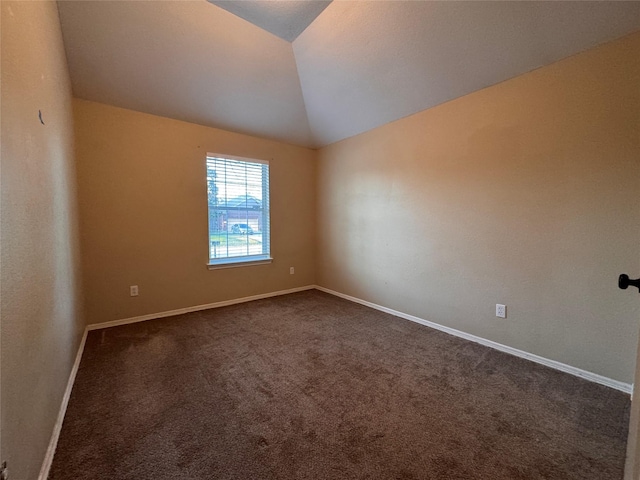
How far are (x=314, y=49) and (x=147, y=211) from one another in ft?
8.26

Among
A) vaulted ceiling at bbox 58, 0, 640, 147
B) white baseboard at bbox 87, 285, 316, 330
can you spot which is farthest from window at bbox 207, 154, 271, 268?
vaulted ceiling at bbox 58, 0, 640, 147

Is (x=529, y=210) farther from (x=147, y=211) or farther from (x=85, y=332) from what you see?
(x=85, y=332)

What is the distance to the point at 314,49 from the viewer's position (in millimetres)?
2666

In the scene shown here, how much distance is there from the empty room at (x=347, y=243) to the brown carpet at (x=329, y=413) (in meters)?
0.02

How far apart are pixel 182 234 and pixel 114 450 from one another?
2368 mm

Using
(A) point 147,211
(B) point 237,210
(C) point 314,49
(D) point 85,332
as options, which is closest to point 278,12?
(C) point 314,49

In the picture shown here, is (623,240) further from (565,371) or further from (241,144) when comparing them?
(241,144)

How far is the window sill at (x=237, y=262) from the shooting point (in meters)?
3.55

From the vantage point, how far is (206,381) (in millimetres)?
1909

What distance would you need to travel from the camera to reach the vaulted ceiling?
1918 mm

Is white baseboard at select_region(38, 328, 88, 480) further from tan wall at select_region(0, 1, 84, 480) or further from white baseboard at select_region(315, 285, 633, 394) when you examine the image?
white baseboard at select_region(315, 285, 633, 394)

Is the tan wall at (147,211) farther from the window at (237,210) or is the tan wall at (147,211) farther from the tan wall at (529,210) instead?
the tan wall at (529,210)

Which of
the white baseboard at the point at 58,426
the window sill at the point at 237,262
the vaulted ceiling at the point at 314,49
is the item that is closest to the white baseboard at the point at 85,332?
the white baseboard at the point at 58,426

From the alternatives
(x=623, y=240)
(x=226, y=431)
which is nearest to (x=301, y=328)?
(x=226, y=431)
